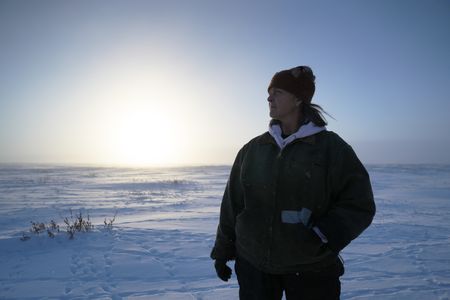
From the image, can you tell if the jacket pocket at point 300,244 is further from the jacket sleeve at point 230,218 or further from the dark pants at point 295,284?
the jacket sleeve at point 230,218

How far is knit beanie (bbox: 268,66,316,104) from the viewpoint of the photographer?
7.37ft

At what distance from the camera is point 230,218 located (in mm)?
2424

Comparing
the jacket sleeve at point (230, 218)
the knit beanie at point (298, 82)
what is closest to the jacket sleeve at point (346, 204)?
the knit beanie at point (298, 82)

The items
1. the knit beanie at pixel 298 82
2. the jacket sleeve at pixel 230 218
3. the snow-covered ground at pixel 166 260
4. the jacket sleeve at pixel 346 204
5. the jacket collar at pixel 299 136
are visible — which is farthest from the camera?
the snow-covered ground at pixel 166 260

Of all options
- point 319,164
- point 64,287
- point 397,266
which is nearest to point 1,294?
point 64,287

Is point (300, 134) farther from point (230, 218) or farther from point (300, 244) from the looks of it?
point (230, 218)

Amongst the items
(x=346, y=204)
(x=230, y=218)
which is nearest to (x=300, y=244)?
(x=346, y=204)

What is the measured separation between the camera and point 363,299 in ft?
12.6

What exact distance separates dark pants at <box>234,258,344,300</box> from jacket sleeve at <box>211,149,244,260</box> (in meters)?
0.20

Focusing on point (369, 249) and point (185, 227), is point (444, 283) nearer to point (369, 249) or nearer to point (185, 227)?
point (369, 249)

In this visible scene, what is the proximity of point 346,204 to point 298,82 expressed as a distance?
2.89 ft

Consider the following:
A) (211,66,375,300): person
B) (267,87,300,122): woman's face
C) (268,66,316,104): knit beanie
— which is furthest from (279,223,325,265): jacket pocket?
(268,66,316,104): knit beanie

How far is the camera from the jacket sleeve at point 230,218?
2.40 m

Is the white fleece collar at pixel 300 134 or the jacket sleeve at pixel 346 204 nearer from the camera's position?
the jacket sleeve at pixel 346 204
